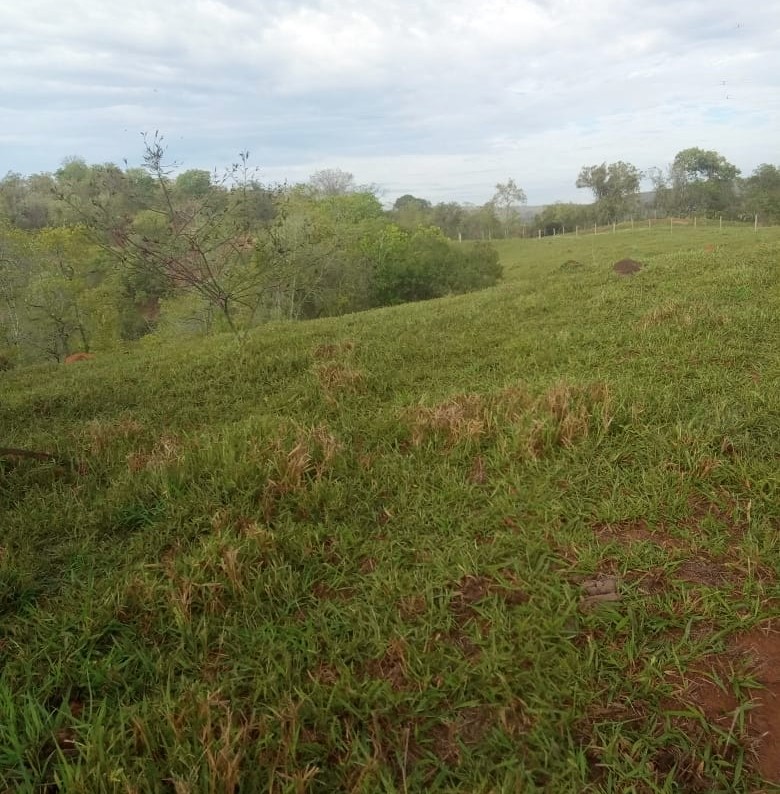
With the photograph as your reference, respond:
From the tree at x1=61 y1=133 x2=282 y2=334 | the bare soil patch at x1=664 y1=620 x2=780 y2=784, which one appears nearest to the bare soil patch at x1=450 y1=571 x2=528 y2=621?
the bare soil patch at x1=664 y1=620 x2=780 y2=784

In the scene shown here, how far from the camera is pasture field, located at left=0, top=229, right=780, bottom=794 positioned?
1.83 metres

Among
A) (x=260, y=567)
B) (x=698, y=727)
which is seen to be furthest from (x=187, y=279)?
(x=698, y=727)

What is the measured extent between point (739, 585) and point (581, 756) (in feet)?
4.19

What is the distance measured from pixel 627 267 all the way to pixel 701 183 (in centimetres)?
5963

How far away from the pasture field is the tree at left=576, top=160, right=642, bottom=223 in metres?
67.1

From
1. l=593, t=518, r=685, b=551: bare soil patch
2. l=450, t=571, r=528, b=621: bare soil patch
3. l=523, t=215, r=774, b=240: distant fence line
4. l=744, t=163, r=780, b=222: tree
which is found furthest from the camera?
l=744, t=163, r=780, b=222: tree

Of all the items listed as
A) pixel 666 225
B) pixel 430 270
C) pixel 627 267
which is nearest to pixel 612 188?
pixel 666 225

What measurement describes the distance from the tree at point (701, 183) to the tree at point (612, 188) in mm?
4203

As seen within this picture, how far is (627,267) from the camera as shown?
12789 mm

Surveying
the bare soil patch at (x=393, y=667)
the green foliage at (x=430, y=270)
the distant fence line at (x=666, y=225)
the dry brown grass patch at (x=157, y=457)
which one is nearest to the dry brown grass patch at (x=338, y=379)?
the dry brown grass patch at (x=157, y=457)

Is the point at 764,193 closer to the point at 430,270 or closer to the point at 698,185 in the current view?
the point at 698,185

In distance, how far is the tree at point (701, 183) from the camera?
59250 mm

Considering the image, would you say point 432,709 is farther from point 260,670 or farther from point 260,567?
point 260,567

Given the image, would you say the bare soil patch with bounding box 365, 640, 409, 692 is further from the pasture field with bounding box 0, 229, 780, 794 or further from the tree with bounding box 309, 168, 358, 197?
the tree with bounding box 309, 168, 358, 197
